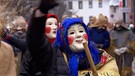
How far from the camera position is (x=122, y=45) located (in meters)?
10.5

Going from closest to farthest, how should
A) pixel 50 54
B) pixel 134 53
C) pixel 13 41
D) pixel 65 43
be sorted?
1. pixel 50 54
2. pixel 65 43
3. pixel 13 41
4. pixel 134 53

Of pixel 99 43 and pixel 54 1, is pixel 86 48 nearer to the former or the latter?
pixel 54 1

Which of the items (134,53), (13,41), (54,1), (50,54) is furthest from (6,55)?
(134,53)

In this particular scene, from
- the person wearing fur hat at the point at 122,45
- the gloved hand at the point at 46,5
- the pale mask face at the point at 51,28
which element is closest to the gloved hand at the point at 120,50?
the person wearing fur hat at the point at 122,45

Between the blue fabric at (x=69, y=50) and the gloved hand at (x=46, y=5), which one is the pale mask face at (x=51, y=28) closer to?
the blue fabric at (x=69, y=50)

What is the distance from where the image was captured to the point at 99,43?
1008cm

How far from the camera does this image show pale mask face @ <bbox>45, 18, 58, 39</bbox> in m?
6.00

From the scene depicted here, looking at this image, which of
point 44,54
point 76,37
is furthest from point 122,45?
point 44,54

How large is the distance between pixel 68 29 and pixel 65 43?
0.54ft

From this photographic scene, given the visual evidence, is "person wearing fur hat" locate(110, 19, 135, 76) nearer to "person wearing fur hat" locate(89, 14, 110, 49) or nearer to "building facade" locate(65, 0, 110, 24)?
"person wearing fur hat" locate(89, 14, 110, 49)

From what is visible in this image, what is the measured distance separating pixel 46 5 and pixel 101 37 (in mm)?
6683

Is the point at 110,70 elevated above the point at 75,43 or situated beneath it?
situated beneath

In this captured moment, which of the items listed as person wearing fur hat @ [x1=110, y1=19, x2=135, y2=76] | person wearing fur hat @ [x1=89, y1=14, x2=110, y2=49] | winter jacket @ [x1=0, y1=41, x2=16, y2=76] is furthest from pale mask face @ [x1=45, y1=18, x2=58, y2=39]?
person wearing fur hat @ [x1=110, y1=19, x2=135, y2=76]

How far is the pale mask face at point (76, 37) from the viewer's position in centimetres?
483
